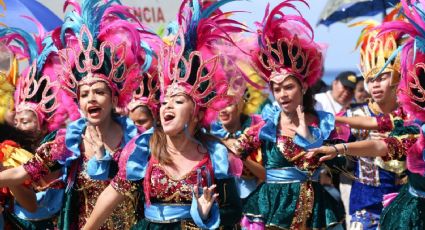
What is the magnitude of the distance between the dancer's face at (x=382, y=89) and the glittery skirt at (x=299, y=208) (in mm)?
1482

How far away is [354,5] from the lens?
11.9 metres

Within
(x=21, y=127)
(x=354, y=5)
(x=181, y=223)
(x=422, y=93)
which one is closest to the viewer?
(x=181, y=223)

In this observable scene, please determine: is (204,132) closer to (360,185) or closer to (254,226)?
(254,226)

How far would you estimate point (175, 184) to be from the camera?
5750mm

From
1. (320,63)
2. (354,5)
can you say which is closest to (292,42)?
(320,63)

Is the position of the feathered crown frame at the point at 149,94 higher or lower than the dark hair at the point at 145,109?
higher

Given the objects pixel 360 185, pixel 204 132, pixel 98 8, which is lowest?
pixel 360 185

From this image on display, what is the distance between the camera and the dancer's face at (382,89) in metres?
8.44

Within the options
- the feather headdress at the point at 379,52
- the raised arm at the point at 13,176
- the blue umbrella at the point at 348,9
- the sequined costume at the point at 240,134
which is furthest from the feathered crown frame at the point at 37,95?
the blue umbrella at the point at 348,9

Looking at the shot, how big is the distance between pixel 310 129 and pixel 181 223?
69.4 inches

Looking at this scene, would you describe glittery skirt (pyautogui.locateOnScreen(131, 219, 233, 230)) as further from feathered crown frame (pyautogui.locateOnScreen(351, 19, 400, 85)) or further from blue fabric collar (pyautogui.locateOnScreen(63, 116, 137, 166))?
feathered crown frame (pyautogui.locateOnScreen(351, 19, 400, 85))

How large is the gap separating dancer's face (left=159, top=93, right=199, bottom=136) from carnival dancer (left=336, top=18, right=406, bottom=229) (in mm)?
2823

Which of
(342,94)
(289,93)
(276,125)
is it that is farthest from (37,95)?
(342,94)

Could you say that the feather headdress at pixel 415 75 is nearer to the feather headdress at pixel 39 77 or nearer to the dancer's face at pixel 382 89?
the dancer's face at pixel 382 89
